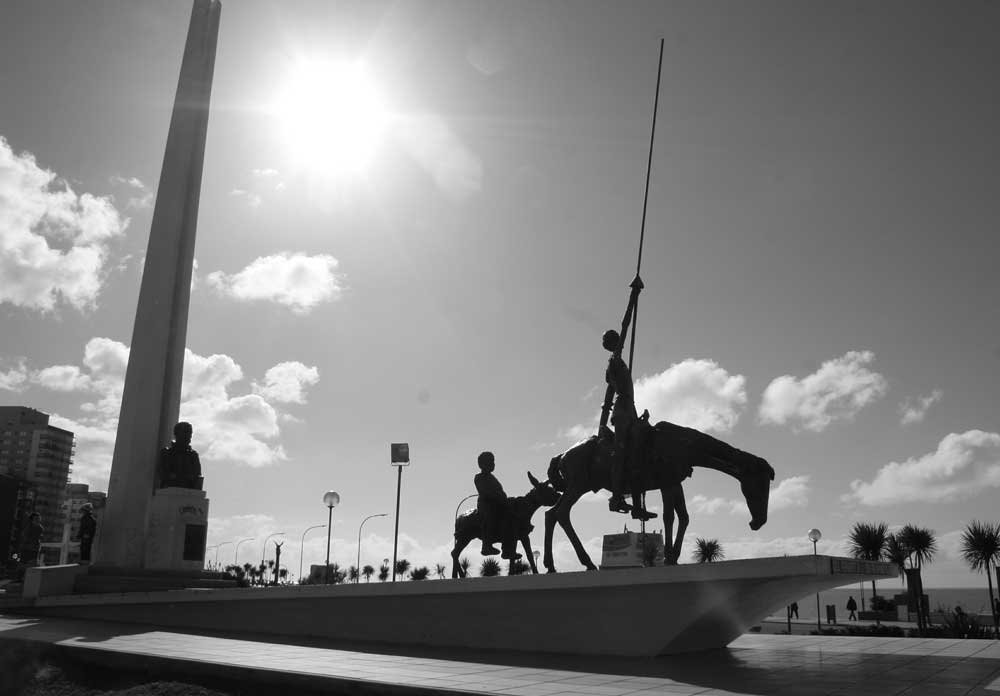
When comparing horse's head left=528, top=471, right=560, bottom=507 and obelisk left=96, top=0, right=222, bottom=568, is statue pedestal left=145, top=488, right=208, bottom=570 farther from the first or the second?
horse's head left=528, top=471, right=560, bottom=507

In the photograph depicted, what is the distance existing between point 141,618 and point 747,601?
14176 mm

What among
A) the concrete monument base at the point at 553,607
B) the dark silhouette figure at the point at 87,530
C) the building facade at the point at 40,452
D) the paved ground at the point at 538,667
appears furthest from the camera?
the building facade at the point at 40,452

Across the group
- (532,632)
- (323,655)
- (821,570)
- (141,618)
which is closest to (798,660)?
(821,570)

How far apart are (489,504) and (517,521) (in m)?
0.70

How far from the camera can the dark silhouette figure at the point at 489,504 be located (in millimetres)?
16938

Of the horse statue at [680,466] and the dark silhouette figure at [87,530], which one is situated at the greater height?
the horse statue at [680,466]

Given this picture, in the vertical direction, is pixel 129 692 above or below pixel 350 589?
below

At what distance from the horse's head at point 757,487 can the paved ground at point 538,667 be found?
7.11 ft

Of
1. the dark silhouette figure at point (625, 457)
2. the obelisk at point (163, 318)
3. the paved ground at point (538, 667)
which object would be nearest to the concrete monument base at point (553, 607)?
the paved ground at point (538, 667)

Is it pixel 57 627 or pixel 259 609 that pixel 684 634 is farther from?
pixel 57 627

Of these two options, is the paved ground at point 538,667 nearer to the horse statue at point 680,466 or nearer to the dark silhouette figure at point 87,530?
the horse statue at point 680,466

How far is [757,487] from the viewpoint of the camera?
12680 millimetres

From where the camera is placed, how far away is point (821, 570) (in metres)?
10.4

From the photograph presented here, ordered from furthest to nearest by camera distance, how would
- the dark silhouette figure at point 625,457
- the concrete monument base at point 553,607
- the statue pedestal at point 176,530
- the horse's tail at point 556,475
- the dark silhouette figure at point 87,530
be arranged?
1. the dark silhouette figure at point 87,530
2. the statue pedestal at point 176,530
3. the horse's tail at point 556,475
4. the dark silhouette figure at point 625,457
5. the concrete monument base at point 553,607
